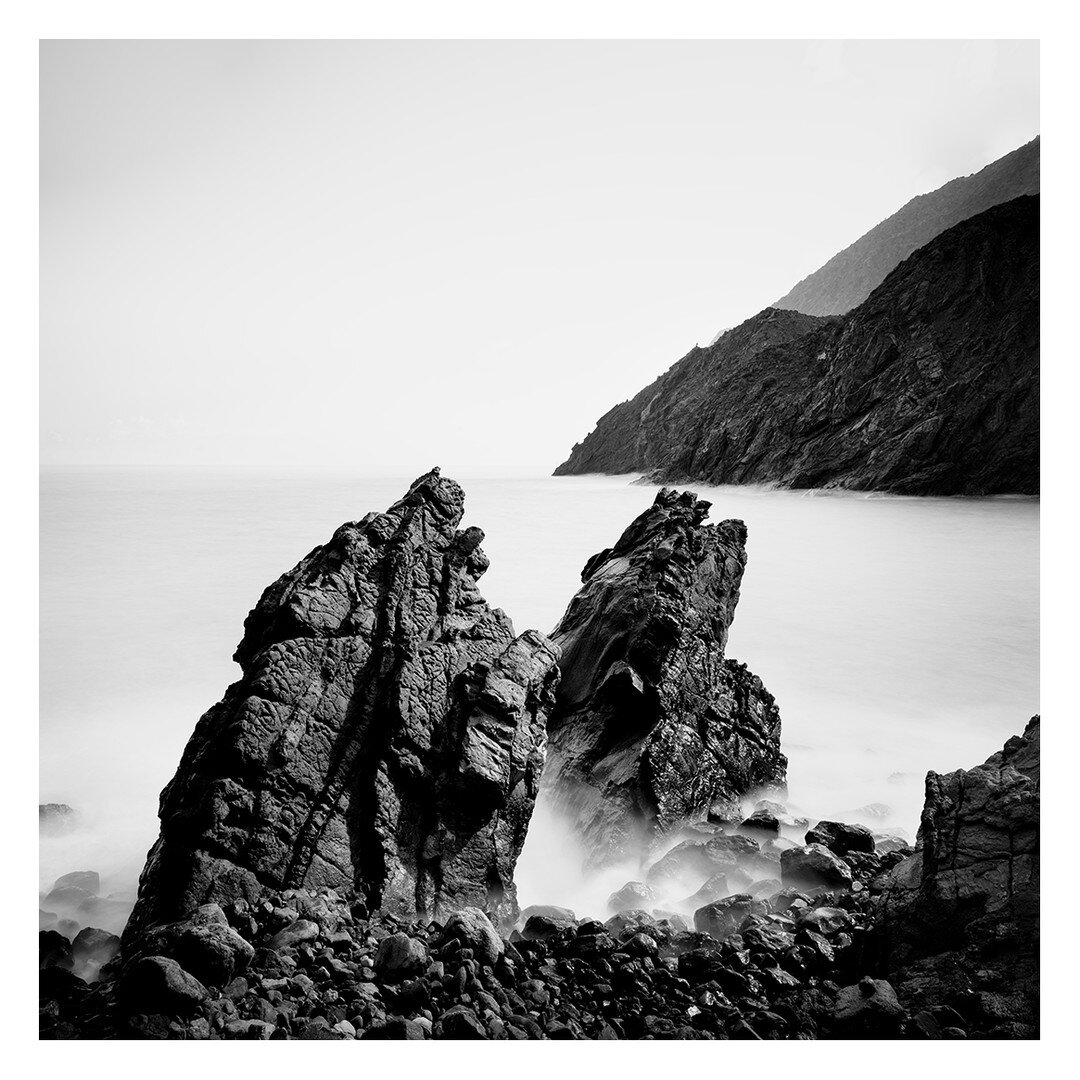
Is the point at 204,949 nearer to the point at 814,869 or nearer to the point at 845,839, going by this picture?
the point at 814,869

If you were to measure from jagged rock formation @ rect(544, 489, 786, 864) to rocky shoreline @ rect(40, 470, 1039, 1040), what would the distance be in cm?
8

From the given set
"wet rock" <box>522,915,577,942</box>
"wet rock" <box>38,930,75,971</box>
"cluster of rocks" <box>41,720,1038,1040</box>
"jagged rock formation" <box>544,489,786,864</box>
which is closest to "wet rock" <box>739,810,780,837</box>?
"jagged rock formation" <box>544,489,786,864</box>

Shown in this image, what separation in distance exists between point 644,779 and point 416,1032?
4972mm

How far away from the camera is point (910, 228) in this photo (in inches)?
821

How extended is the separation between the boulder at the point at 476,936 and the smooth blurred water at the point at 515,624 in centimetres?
237

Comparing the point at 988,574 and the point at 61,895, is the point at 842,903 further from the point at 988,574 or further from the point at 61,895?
the point at 61,895

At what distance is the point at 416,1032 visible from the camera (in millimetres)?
4715

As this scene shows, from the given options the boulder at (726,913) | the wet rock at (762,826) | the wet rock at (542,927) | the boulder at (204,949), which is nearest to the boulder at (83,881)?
the boulder at (204,949)

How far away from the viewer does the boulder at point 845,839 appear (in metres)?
8.32

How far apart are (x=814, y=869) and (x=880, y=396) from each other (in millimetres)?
39415

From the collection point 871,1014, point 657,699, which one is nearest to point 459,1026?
point 871,1014

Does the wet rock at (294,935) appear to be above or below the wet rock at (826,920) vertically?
above

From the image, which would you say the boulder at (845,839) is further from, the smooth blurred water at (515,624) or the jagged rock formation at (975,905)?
the jagged rock formation at (975,905)

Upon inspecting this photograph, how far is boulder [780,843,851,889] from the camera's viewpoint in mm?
7430
